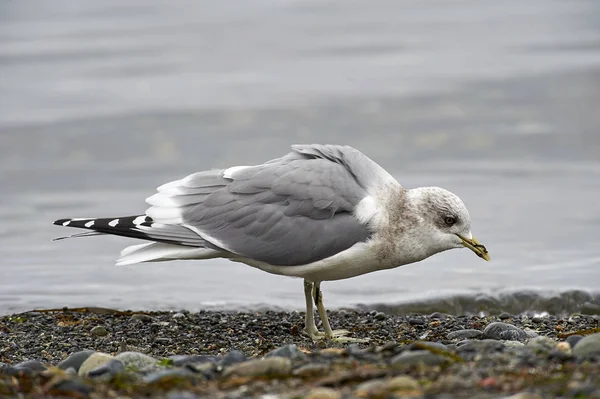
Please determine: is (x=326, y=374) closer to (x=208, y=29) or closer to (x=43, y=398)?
(x=43, y=398)

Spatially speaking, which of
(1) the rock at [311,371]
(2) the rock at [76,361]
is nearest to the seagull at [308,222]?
(2) the rock at [76,361]

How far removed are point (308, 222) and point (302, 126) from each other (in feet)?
23.3

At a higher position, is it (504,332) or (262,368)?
(504,332)

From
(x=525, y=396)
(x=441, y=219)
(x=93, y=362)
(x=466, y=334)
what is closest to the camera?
(x=525, y=396)

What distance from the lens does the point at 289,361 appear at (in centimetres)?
480

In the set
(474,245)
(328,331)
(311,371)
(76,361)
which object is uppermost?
(474,245)

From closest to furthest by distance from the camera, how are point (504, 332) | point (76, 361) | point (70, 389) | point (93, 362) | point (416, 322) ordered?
1. point (70, 389)
2. point (93, 362)
3. point (76, 361)
4. point (504, 332)
5. point (416, 322)

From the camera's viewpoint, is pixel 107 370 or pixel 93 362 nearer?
pixel 107 370

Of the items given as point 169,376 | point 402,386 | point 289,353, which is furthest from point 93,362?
point 402,386

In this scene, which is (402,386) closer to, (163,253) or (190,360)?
(190,360)

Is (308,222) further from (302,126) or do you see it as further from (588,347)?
(302,126)

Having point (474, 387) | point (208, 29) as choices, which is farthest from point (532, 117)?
point (474, 387)

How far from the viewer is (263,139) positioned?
1338 centimetres

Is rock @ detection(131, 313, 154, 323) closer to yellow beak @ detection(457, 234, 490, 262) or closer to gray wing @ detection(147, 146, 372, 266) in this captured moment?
gray wing @ detection(147, 146, 372, 266)
